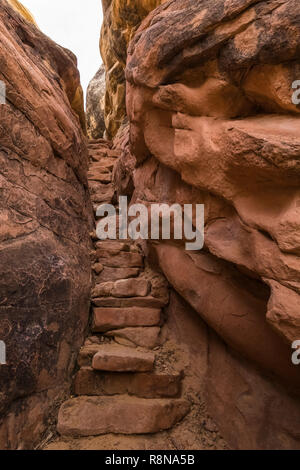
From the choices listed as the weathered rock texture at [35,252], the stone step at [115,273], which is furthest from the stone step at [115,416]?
the stone step at [115,273]

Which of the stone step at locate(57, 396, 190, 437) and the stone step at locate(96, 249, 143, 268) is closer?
the stone step at locate(57, 396, 190, 437)

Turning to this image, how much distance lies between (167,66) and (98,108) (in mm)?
12923

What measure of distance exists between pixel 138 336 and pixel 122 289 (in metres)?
0.58

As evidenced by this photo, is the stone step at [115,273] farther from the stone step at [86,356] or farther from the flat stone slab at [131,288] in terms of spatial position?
the stone step at [86,356]

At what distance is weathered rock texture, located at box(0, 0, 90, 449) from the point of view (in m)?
1.94

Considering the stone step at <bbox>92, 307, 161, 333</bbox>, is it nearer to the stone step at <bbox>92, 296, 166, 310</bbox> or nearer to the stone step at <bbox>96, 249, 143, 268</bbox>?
the stone step at <bbox>92, 296, 166, 310</bbox>

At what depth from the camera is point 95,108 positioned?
1388 centimetres

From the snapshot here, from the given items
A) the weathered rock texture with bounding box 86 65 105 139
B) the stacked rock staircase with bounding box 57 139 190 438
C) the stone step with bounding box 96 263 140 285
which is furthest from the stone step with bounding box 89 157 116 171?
the weathered rock texture with bounding box 86 65 105 139

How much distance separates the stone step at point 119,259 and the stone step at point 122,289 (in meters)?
0.48

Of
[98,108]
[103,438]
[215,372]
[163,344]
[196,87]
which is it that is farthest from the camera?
[98,108]

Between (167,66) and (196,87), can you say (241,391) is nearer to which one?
(196,87)

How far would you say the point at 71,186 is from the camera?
10.7 feet

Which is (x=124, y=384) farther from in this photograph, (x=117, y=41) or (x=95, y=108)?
(x=95, y=108)
